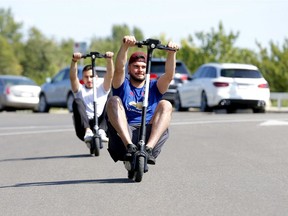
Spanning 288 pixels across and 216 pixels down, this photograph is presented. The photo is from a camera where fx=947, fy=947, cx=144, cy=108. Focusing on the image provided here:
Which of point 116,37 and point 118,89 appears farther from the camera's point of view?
point 116,37

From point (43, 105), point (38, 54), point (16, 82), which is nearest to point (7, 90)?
point (16, 82)

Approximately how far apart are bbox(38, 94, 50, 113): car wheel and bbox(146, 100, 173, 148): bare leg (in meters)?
22.4

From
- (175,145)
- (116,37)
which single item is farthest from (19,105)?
(116,37)

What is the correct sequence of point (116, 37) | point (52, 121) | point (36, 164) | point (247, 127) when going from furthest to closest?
1. point (116, 37)
2. point (52, 121)
3. point (247, 127)
4. point (36, 164)

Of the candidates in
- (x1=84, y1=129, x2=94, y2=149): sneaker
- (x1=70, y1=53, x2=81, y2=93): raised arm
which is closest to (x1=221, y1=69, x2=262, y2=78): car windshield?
(x1=70, y1=53, x2=81, y2=93): raised arm

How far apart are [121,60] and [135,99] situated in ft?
1.55

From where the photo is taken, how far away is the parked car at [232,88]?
1024 inches

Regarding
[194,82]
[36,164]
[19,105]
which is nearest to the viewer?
[36,164]

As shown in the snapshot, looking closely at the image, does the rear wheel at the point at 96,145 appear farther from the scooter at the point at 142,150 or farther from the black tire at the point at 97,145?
the scooter at the point at 142,150

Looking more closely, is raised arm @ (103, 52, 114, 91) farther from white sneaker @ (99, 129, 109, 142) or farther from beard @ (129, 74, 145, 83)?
beard @ (129, 74, 145, 83)

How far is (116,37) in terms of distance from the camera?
18500cm

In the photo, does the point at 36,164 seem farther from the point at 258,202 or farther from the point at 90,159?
the point at 258,202

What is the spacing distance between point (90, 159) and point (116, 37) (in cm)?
17328

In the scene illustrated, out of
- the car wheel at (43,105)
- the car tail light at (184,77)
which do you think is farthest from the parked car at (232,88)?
the car wheel at (43,105)
